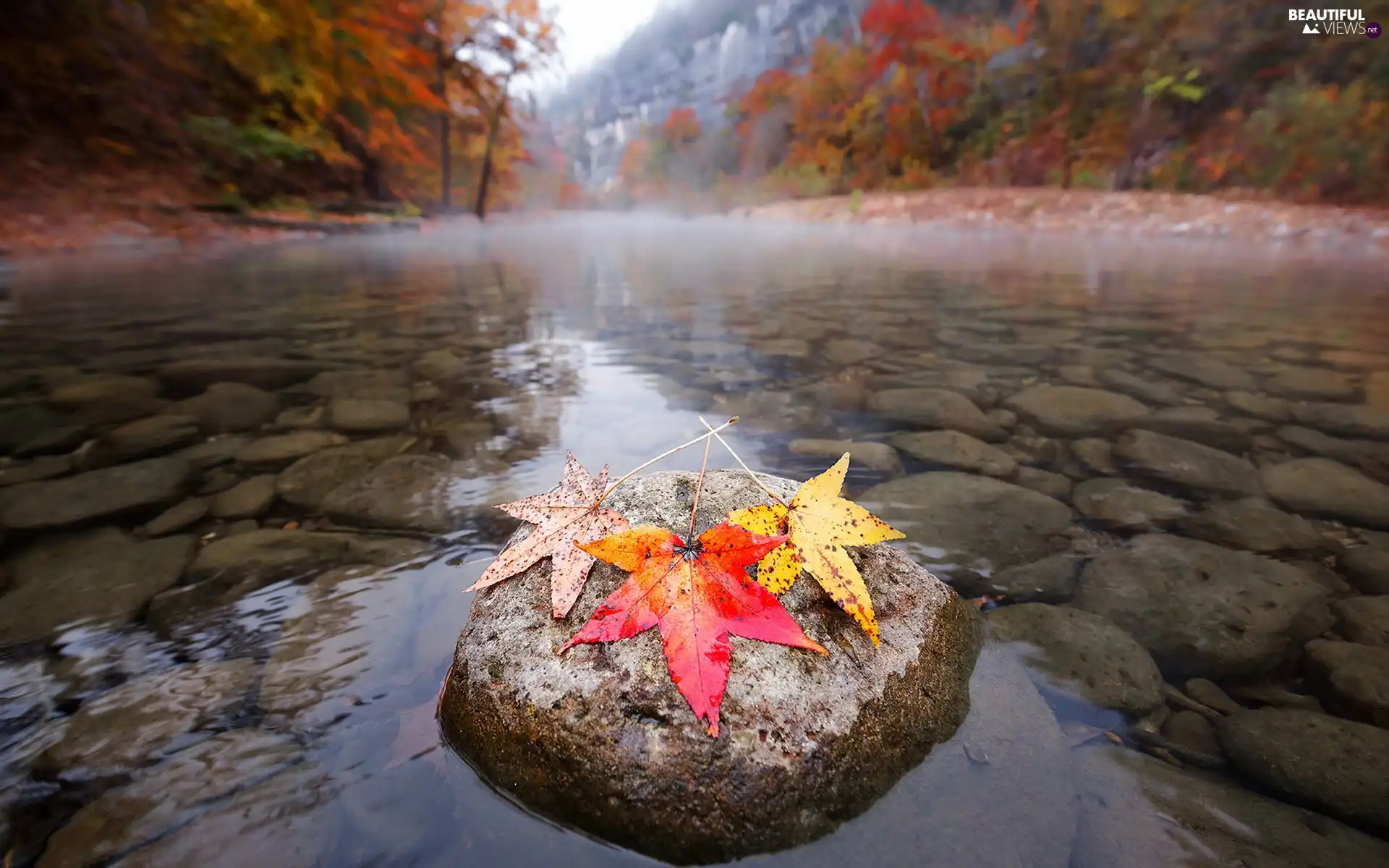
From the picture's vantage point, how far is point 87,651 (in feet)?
5.21

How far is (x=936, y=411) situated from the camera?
3.33 m

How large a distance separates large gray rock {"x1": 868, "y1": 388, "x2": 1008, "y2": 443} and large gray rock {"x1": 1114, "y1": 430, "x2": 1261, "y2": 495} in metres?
0.51

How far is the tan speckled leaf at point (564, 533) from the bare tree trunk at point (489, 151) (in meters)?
21.7

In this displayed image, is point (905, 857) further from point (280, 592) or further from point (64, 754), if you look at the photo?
point (280, 592)

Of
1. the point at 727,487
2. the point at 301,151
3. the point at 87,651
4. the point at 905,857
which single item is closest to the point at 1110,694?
the point at 905,857

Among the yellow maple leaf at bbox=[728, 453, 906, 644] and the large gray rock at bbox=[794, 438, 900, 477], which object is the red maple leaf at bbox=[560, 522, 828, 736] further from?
the large gray rock at bbox=[794, 438, 900, 477]

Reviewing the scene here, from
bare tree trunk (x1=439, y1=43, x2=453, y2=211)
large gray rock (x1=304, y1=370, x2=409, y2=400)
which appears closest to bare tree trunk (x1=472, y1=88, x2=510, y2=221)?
bare tree trunk (x1=439, y1=43, x2=453, y2=211)

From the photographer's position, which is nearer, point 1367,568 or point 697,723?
point 697,723

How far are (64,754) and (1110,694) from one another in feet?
7.18

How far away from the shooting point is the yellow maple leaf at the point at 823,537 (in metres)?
1.21

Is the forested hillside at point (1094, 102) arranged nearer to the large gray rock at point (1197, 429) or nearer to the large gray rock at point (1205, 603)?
the large gray rock at point (1197, 429)

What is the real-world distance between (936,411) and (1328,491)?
148 cm

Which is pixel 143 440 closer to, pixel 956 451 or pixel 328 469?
pixel 328 469

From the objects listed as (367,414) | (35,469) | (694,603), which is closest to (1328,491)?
(694,603)
